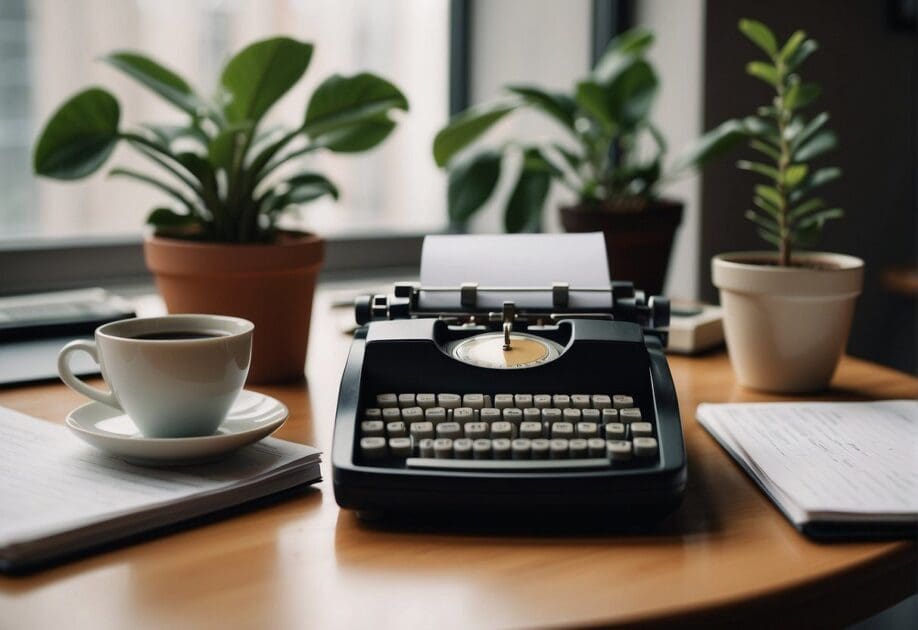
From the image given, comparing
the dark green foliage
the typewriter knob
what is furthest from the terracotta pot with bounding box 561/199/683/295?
the typewriter knob

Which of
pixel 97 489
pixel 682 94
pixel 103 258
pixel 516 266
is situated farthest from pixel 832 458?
pixel 103 258

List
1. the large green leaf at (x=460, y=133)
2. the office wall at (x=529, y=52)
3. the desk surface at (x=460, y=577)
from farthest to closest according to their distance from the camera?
1. the office wall at (x=529, y=52)
2. the large green leaf at (x=460, y=133)
3. the desk surface at (x=460, y=577)

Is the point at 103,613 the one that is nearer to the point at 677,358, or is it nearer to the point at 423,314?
the point at 423,314

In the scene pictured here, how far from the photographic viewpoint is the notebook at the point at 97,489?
571 millimetres

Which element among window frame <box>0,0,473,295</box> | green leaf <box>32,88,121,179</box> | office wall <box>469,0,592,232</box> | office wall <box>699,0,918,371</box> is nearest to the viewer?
green leaf <box>32,88,121,179</box>

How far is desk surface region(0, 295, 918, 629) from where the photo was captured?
0.51 metres

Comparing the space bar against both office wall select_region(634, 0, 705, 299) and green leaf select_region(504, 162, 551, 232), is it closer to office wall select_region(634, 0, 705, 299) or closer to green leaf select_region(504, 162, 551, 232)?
green leaf select_region(504, 162, 551, 232)

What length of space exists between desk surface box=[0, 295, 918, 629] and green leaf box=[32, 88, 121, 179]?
437 mm

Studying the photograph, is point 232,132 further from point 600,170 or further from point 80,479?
point 600,170

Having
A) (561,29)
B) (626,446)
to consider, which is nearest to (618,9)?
(561,29)

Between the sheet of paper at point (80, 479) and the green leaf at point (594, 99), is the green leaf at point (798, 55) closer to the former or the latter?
the green leaf at point (594, 99)

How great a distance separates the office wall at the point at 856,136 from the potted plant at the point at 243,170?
821 mm

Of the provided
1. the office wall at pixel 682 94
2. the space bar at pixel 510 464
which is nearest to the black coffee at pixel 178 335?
the space bar at pixel 510 464

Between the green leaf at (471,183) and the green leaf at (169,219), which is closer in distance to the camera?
the green leaf at (169,219)
